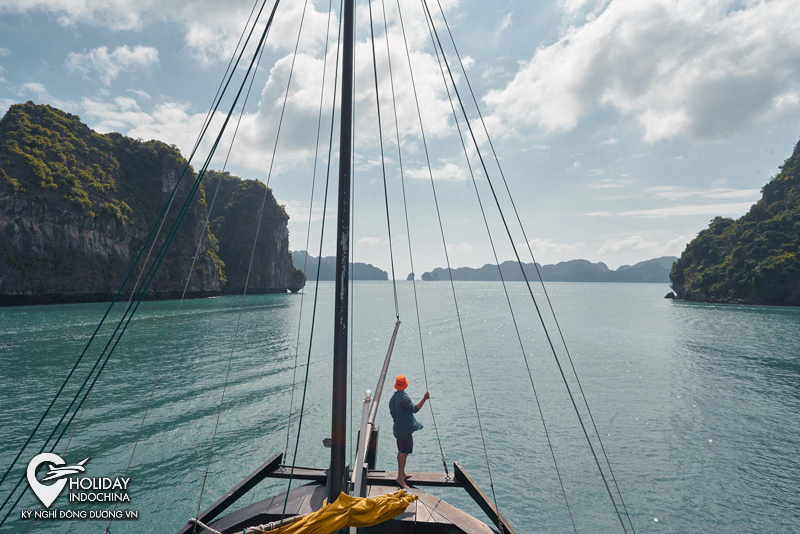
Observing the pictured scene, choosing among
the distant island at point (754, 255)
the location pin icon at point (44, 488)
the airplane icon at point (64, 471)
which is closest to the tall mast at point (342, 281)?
the location pin icon at point (44, 488)

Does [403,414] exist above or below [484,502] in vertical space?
above

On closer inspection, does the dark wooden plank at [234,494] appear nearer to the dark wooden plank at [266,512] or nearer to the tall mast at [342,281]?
the dark wooden plank at [266,512]

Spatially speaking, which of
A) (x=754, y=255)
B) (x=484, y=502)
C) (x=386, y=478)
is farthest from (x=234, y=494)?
(x=754, y=255)

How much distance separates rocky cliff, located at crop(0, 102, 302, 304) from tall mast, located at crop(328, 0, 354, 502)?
47716 mm

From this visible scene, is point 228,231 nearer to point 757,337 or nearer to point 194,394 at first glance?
point 194,394

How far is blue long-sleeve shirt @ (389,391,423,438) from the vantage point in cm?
730

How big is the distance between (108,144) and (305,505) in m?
106

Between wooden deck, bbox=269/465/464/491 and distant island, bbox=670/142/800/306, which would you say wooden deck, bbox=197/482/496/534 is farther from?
distant island, bbox=670/142/800/306

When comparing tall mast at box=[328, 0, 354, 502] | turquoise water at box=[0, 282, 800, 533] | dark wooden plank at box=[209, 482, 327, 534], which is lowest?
turquoise water at box=[0, 282, 800, 533]

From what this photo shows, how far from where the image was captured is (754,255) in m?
84.6

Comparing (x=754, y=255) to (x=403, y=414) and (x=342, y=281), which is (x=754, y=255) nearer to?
(x=403, y=414)

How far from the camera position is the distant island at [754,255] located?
7825 cm

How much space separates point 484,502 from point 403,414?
6.84ft

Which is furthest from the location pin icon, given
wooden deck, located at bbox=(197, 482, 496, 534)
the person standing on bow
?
the person standing on bow
